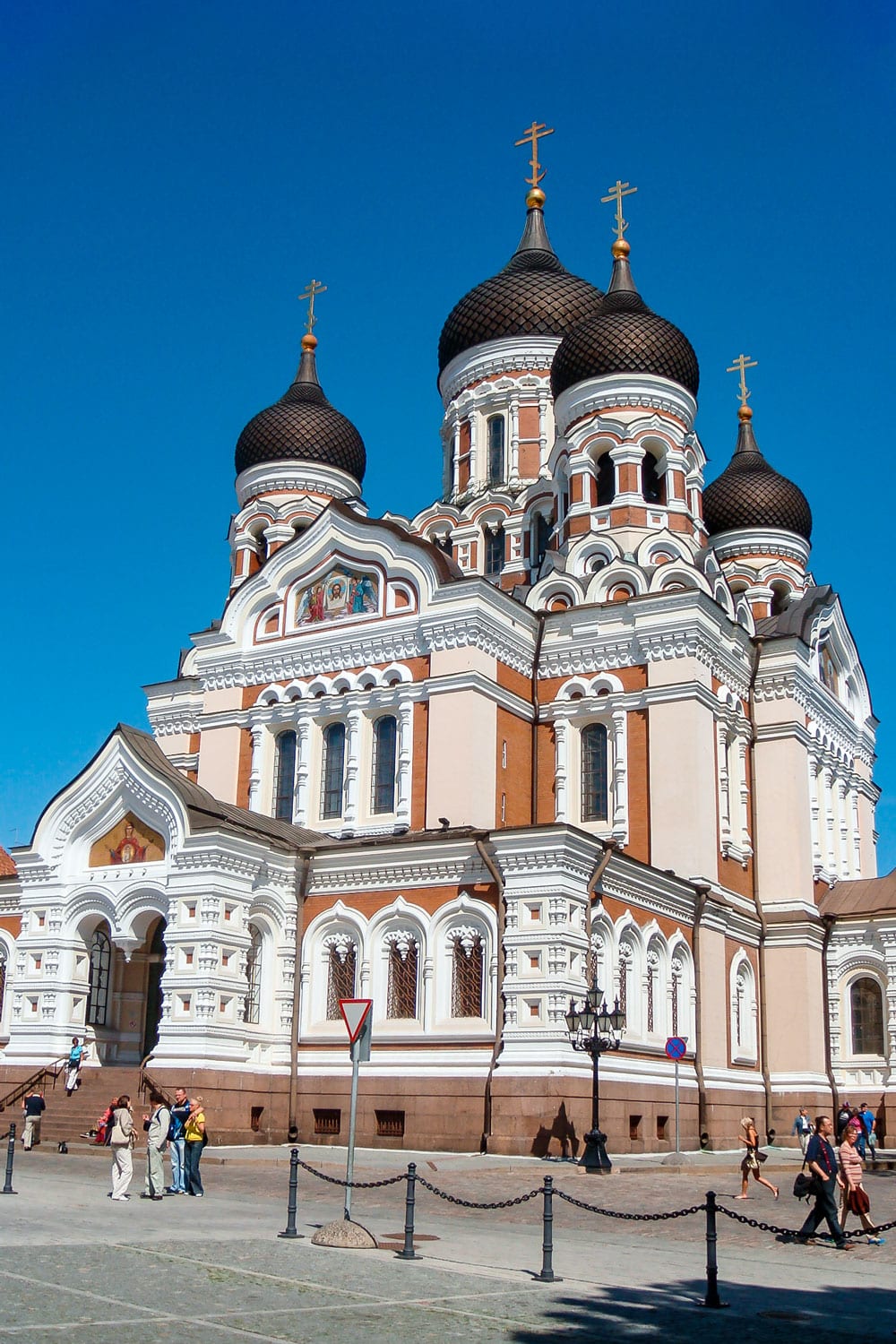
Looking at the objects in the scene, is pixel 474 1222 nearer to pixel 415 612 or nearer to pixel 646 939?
pixel 646 939

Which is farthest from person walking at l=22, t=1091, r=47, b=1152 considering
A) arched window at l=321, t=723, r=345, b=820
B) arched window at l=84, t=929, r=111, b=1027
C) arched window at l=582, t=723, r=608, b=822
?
arched window at l=582, t=723, r=608, b=822

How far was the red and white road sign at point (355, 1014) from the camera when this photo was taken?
40.5 ft

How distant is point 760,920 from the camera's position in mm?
28922

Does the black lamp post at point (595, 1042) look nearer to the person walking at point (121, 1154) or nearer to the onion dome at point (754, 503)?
the person walking at point (121, 1154)

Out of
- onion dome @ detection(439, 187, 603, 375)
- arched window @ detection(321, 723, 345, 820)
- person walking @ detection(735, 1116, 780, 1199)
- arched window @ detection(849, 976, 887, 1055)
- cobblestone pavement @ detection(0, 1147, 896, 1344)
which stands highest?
onion dome @ detection(439, 187, 603, 375)

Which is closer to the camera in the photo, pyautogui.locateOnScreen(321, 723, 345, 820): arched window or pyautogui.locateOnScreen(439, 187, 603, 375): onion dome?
pyautogui.locateOnScreen(321, 723, 345, 820): arched window

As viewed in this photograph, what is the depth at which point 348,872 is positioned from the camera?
23891 millimetres

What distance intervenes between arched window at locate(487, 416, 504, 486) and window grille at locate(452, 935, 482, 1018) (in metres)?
16.3

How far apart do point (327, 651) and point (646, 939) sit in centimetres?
882

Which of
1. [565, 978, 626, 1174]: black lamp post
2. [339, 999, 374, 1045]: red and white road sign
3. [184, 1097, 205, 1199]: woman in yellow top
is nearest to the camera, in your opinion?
[339, 999, 374, 1045]: red and white road sign

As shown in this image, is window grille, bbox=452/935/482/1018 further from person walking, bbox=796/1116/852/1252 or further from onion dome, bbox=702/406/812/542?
onion dome, bbox=702/406/812/542

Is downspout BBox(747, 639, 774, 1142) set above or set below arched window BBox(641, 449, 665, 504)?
below

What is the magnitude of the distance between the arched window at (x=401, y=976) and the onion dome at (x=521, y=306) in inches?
726

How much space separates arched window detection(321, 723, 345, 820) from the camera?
90.9 ft
